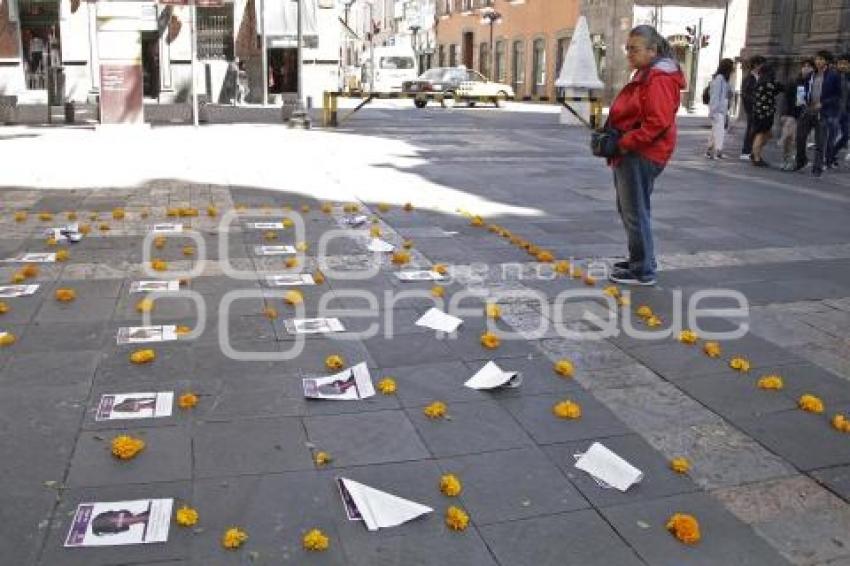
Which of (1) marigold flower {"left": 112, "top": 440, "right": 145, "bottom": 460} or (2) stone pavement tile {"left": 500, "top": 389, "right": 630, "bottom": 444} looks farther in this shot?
(2) stone pavement tile {"left": 500, "top": 389, "right": 630, "bottom": 444}

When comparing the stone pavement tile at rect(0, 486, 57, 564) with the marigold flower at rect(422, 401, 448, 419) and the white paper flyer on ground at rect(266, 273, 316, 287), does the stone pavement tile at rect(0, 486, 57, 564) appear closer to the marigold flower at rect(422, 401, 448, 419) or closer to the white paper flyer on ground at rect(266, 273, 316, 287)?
the marigold flower at rect(422, 401, 448, 419)

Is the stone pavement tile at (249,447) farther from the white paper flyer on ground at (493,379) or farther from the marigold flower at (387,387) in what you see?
the white paper flyer on ground at (493,379)

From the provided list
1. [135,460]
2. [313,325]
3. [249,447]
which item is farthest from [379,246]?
[135,460]

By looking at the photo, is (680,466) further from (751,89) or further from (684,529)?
(751,89)

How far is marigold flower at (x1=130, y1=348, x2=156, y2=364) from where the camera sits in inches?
189

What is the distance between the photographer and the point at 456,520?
329 centimetres

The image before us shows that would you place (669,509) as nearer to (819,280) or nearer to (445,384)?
(445,384)

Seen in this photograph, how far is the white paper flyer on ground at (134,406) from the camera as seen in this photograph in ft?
13.7

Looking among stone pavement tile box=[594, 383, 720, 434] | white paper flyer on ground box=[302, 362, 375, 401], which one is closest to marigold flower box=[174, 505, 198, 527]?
white paper flyer on ground box=[302, 362, 375, 401]

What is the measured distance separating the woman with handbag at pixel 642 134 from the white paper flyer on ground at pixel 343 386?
9.00ft

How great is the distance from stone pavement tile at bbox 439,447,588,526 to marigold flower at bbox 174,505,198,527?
100 cm

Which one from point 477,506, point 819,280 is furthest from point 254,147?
point 477,506

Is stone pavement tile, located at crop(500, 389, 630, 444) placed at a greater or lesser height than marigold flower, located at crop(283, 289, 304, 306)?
lesser

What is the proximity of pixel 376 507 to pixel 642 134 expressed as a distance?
3802 millimetres
